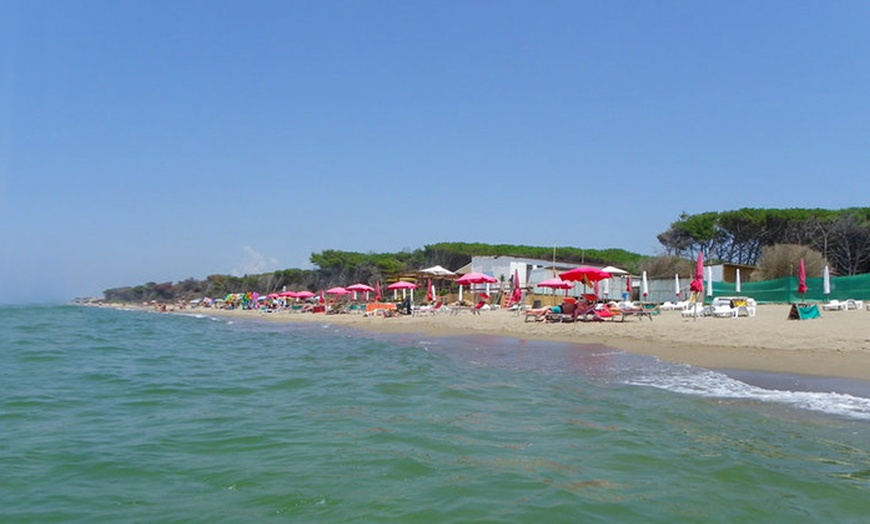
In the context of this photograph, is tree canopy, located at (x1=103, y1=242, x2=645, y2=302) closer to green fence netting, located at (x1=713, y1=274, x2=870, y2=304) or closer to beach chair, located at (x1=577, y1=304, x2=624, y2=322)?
green fence netting, located at (x1=713, y1=274, x2=870, y2=304)

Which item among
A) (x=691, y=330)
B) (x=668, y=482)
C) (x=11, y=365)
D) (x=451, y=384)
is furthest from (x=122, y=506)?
(x=691, y=330)

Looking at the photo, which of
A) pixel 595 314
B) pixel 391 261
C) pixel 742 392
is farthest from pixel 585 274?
pixel 391 261

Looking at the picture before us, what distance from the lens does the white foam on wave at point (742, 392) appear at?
6.56 meters

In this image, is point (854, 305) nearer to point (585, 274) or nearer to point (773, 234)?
point (585, 274)

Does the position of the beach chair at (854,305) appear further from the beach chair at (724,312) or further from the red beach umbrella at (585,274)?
the red beach umbrella at (585,274)

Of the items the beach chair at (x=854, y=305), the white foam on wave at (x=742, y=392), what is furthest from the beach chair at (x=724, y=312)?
the white foam on wave at (x=742, y=392)

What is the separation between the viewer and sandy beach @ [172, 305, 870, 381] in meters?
10.0

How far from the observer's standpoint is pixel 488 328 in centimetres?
2025

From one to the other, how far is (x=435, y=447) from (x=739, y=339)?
403 inches

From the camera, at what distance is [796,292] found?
24.1m

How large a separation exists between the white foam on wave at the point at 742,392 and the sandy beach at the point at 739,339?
1349 millimetres

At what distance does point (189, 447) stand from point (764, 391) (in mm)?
6941

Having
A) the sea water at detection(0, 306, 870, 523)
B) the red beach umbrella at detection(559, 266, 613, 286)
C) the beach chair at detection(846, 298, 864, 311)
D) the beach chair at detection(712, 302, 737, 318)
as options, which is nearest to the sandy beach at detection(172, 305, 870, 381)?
the beach chair at detection(712, 302, 737, 318)

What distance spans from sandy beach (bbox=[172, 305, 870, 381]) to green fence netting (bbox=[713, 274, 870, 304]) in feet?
16.5
